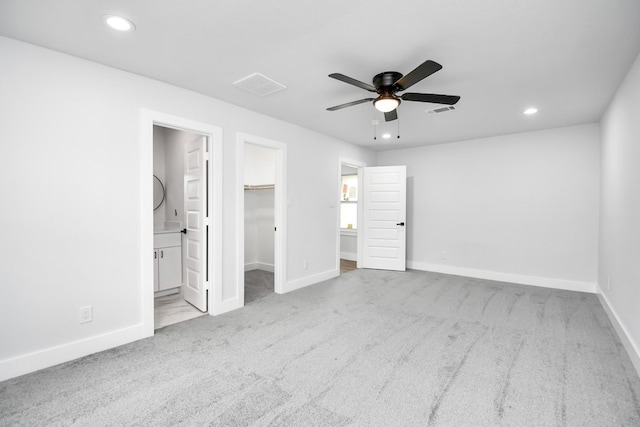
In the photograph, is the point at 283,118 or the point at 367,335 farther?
the point at 283,118

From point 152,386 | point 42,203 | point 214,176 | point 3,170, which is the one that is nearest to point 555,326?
point 152,386

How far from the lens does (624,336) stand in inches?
106

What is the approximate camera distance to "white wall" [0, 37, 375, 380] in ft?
7.08

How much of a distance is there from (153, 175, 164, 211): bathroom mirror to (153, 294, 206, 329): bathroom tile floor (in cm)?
137

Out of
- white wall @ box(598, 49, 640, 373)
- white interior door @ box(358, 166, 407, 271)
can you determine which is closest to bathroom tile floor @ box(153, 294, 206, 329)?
white interior door @ box(358, 166, 407, 271)

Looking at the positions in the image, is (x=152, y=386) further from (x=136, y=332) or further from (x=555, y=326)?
(x=555, y=326)

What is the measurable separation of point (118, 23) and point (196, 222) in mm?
2104

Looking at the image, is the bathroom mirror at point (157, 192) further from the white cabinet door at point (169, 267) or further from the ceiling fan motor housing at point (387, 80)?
the ceiling fan motor housing at point (387, 80)

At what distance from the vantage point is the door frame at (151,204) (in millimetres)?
2777

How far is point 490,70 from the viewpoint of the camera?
2646 millimetres

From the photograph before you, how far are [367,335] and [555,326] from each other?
1984 millimetres

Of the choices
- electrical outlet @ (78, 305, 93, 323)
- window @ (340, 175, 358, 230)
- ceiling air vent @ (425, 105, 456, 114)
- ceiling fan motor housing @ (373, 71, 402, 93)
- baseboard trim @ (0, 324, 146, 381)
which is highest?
ceiling air vent @ (425, 105, 456, 114)

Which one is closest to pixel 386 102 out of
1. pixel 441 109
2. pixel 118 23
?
pixel 441 109

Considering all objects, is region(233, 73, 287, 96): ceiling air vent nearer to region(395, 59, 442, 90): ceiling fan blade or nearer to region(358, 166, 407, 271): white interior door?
region(395, 59, 442, 90): ceiling fan blade
